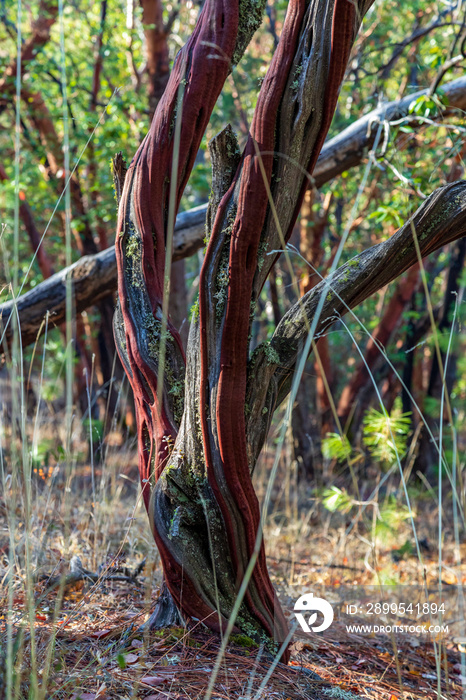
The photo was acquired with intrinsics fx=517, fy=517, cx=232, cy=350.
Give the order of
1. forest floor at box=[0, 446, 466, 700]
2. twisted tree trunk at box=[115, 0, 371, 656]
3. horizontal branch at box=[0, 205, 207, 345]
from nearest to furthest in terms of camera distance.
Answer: forest floor at box=[0, 446, 466, 700] < twisted tree trunk at box=[115, 0, 371, 656] < horizontal branch at box=[0, 205, 207, 345]

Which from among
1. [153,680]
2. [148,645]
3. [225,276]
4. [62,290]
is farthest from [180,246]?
[153,680]

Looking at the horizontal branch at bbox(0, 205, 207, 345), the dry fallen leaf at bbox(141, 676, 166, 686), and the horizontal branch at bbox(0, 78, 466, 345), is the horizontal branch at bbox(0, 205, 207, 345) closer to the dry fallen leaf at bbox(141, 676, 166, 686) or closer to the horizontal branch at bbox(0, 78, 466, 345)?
the horizontal branch at bbox(0, 78, 466, 345)

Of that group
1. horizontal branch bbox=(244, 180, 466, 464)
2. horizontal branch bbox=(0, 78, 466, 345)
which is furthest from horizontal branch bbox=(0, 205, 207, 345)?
horizontal branch bbox=(244, 180, 466, 464)

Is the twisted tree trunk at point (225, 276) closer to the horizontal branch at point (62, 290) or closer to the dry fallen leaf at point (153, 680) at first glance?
the dry fallen leaf at point (153, 680)

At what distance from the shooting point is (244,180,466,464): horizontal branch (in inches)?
58.9

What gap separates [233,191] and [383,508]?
3273 millimetres

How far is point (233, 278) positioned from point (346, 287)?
0.36 metres

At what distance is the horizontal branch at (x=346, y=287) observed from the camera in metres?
1.50

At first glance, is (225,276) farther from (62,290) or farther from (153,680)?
(62,290)

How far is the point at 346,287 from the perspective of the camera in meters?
1.59

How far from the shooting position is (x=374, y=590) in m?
2.94

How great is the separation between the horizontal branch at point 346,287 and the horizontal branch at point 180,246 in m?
1.50

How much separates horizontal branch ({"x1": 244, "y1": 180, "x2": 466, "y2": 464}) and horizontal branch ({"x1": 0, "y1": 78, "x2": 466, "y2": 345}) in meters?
1.50

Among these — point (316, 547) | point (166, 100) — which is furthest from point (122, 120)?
point (316, 547)
